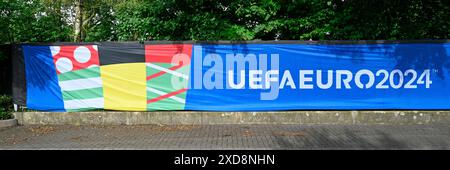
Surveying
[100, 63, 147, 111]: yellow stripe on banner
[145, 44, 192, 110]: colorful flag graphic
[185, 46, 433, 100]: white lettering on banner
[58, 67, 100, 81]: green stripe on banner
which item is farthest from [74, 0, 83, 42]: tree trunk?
[185, 46, 433, 100]: white lettering on banner

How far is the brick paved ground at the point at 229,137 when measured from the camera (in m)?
8.45

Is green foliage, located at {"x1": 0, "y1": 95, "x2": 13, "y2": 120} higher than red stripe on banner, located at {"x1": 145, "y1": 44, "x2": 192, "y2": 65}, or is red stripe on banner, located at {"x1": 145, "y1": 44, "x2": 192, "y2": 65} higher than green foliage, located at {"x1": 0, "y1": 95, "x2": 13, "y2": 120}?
red stripe on banner, located at {"x1": 145, "y1": 44, "x2": 192, "y2": 65}

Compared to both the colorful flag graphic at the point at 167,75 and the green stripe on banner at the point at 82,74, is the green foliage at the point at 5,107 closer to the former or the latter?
the green stripe on banner at the point at 82,74

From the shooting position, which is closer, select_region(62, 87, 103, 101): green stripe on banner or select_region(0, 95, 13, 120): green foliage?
select_region(0, 95, 13, 120): green foliage

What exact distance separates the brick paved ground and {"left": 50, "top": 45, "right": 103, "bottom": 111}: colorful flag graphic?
0.73m

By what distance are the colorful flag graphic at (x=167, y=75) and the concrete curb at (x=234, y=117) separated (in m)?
0.27

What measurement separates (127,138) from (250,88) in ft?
10.4

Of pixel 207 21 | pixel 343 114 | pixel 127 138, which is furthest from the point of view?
pixel 207 21

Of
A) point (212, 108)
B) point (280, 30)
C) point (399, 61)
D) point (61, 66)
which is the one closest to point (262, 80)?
point (212, 108)

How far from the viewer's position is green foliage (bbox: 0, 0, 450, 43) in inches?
485

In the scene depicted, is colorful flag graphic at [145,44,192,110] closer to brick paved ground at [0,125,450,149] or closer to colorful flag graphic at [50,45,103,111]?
brick paved ground at [0,125,450,149]

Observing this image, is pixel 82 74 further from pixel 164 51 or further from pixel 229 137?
pixel 229 137

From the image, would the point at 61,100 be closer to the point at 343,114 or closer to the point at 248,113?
the point at 248,113

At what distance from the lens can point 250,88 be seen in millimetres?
11055
